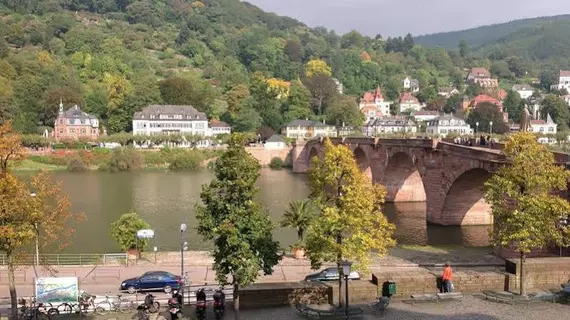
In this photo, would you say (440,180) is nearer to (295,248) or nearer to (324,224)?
(295,248)

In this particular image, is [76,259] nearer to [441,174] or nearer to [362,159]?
[441,174]

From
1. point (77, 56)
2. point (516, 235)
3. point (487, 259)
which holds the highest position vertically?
point (77, 56)

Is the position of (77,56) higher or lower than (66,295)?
higher

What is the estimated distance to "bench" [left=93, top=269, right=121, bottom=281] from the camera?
27.3m

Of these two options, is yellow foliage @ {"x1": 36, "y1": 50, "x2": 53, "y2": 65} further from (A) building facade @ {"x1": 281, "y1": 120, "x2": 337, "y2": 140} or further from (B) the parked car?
(B) the parked car

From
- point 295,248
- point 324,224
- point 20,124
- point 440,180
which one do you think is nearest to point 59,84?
point 20,124

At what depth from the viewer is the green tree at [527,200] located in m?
22.4

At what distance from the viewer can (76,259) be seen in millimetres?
34750

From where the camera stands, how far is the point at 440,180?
164ft

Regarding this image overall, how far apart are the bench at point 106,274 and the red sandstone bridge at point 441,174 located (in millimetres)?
24526

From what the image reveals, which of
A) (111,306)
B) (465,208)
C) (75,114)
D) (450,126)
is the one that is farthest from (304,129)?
(111,306)

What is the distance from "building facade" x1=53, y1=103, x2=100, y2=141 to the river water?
2608 cm

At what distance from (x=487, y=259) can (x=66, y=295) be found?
23.6 metres

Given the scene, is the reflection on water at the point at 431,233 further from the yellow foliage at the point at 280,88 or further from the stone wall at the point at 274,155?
the yellow foliage at the point at 280,88
